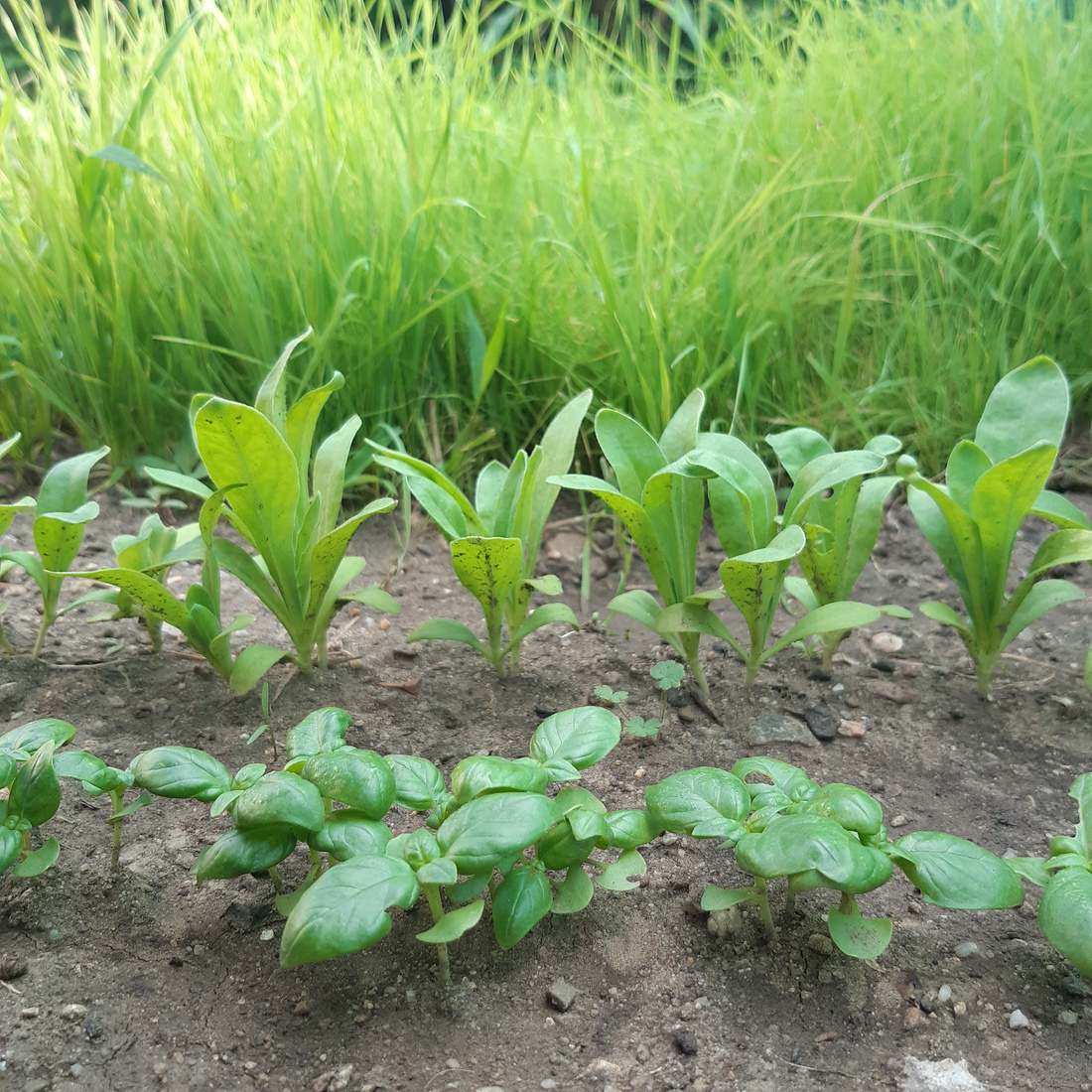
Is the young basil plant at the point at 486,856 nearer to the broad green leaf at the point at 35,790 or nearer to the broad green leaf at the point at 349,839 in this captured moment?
the broad green leaf at the point at 349,839

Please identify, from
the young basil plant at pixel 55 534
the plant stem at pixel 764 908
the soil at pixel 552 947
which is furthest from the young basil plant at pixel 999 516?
the young basil plant at pixel 55 534

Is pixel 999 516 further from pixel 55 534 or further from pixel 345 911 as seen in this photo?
pixel 55 534

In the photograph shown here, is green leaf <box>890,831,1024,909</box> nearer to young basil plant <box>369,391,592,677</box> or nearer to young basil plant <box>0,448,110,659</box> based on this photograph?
young basil plant <box>369,391,592,677</box>

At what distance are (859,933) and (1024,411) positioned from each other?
0.76m

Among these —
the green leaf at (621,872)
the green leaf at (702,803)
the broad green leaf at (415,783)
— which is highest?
the green leaf at (702,803)

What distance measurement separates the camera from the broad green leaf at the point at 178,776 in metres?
0.86

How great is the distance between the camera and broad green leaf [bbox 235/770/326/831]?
792 mm

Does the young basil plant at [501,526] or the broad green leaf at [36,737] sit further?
the young basil plant at [501,526]

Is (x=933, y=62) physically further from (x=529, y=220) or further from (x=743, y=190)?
(x=529, y=220)

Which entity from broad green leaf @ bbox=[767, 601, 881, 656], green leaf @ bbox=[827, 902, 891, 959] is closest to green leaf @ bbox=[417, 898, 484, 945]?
green leaf @ bbox=[827, 902, 891, 959]

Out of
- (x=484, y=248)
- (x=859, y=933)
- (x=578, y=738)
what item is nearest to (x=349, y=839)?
(x=578, y=738)

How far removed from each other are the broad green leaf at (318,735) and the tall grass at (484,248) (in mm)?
834

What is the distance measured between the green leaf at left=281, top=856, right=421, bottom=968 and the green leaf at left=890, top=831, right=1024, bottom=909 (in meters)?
0.48

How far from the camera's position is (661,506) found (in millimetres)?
1205
